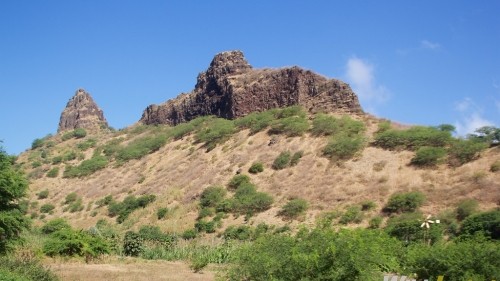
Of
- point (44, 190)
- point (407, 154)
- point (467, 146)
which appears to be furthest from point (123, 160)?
point (467, 146)

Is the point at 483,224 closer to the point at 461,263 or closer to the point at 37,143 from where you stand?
the point at 461,263

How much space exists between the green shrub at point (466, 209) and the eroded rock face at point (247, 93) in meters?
24.5

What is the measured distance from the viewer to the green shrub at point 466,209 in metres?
34.4

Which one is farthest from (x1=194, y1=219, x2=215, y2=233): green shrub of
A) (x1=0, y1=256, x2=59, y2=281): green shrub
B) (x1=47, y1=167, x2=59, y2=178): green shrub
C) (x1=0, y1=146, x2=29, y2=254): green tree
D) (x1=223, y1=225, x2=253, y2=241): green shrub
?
(x1=47, y1=167, x2=59, y2=178): green shrub

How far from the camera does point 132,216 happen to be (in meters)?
51.5

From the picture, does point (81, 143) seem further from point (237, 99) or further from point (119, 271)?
point (119, 271)

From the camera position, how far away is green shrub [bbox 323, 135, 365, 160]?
48.6 metres

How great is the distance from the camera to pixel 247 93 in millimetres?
70062

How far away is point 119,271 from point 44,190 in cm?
5203

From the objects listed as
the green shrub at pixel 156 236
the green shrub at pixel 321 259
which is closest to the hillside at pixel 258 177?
the green shrub at pixel 156 236

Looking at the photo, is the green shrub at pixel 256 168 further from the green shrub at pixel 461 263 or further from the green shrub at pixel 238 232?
the green shrub at pixel 461 263

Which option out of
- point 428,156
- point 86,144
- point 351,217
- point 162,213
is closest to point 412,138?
point 428,156

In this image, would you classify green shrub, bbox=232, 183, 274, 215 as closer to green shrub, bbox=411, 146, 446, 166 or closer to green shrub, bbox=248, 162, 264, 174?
green shrub, bbox=248, 162, 264, 174

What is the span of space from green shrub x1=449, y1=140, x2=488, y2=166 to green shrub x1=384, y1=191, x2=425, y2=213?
655cm
